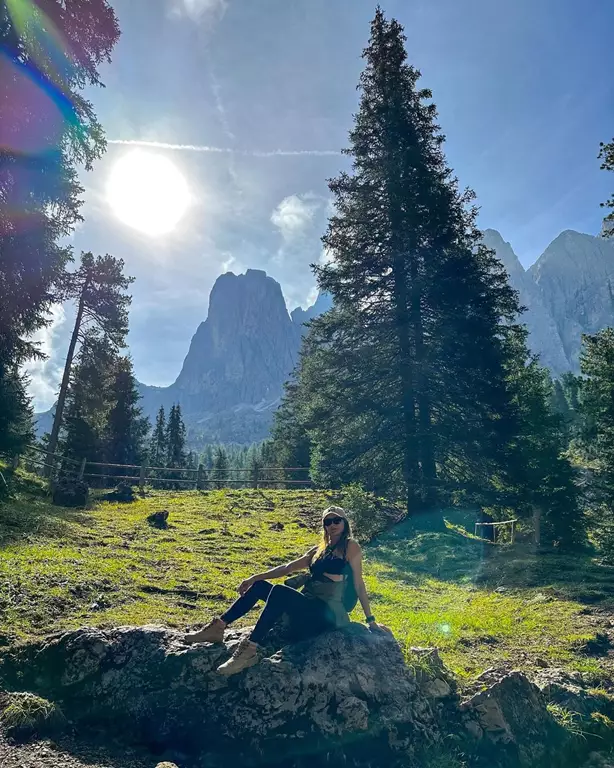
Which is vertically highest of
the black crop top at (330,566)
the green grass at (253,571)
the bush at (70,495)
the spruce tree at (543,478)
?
the spruce tree at (543,478)

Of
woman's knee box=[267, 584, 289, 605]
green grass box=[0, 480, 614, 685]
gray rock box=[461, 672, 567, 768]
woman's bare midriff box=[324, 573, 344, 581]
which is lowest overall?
gray rock box=[461, 672, 567, 768]

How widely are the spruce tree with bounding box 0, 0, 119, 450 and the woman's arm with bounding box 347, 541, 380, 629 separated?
1171cm

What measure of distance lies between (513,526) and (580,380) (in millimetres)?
5253

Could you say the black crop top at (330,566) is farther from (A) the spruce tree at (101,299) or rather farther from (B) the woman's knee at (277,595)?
(A) the spruce tree at (101,299)

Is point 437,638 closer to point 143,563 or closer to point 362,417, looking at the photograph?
point 143,563

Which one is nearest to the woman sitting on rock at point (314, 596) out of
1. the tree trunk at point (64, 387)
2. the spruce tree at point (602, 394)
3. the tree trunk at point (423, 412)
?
the tree trunk at point (423, 412)

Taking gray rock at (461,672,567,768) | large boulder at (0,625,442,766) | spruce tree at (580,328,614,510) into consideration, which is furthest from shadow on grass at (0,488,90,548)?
spruce tree at (580,328,614,510)

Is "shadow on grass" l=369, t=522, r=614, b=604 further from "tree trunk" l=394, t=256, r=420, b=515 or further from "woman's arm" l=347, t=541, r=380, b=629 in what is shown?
"woman's arm" l=347, t=541, r=380, b=629

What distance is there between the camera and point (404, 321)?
1573 cm

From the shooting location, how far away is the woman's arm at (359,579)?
4.38 meters

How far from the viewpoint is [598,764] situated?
12.2 ft

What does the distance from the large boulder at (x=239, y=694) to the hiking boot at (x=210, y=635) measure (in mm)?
56

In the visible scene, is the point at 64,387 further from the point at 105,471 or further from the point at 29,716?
the point at 29,716

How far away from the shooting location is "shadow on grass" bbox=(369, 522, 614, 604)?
9.25 meters
